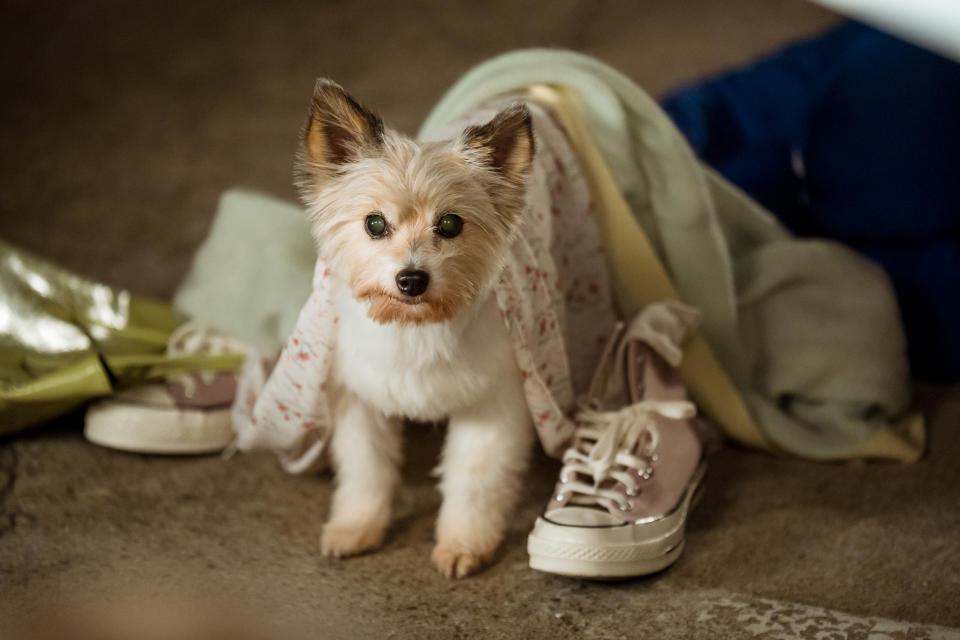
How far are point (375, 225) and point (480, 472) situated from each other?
0.44 meters

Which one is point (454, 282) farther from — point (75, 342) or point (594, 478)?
point (75, 342)

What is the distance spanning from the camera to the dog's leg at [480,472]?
1510 millimetres

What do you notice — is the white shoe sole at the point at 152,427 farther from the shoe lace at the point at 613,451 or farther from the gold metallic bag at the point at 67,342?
the shoe lace at the point at 613,451

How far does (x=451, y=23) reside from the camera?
3.34 m

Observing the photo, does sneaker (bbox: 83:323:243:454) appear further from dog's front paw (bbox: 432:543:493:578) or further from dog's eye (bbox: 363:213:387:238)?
dog's eye (bbox: 363:213:387:238)

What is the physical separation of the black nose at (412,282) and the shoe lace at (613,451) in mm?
440

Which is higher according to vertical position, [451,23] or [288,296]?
[451,23]

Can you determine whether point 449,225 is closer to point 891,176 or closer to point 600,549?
point 600,549

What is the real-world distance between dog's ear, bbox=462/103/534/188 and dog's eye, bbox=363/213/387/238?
0.15 m

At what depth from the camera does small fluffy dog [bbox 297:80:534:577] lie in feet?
4.25

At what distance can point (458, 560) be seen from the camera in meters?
1.50

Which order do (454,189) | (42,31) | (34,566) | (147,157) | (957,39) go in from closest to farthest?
(957,39), (454,189), (34,566), (147,157), (42,31)

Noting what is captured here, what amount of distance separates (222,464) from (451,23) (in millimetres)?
1993

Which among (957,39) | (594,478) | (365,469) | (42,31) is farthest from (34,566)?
(42,31)
